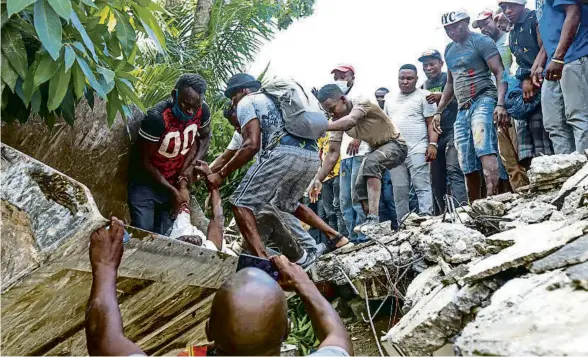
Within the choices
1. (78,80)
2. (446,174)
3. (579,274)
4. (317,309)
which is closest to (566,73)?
(446,174)

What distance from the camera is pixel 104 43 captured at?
98.9 inches

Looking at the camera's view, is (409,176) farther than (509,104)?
Yes

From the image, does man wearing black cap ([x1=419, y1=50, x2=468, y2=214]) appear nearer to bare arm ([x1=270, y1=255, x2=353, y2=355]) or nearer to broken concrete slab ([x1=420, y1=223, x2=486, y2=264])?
broken concrete slab ([x1=420, y1=223, x2=486, y2=264])

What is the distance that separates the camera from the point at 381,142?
5828 mm

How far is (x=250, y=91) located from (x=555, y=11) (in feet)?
7.69

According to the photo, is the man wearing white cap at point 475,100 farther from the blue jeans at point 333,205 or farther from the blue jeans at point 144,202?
the blue jeans at point 144,202

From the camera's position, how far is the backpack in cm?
433

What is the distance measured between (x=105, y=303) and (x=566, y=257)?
173cm

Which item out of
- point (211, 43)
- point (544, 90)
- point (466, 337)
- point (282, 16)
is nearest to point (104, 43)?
point (466, 337)

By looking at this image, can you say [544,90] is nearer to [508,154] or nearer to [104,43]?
[508,154]

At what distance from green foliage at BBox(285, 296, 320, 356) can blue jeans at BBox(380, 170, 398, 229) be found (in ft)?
4.52

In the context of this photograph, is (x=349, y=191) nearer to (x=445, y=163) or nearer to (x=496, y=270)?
(x=445, y=163)

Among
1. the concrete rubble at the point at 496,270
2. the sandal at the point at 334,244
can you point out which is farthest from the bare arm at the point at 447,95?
the sandal at the point at 334,244

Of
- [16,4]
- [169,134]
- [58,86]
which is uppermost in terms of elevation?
[16,4]
